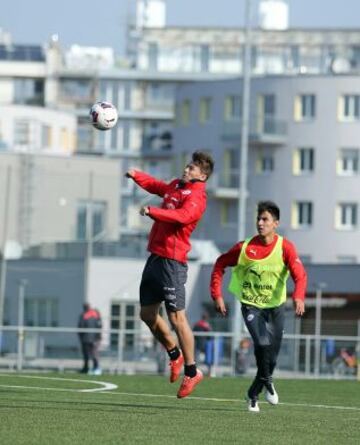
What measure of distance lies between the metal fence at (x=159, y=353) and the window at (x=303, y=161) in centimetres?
5187

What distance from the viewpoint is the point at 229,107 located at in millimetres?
95188

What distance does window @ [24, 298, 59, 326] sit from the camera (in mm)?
64438

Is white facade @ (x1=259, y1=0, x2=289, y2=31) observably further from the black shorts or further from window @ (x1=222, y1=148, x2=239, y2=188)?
the black shorts

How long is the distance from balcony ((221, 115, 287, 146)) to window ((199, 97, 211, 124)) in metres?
1.82

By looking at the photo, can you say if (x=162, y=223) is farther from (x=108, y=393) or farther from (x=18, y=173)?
(x=18, y=173)

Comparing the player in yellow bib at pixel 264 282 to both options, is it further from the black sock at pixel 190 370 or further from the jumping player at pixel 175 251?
the black sock at pixel 190 370

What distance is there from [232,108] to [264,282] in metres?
79.6

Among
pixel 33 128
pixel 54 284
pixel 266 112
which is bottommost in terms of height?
pixel 54 284

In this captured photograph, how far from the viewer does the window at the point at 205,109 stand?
96.8 meters

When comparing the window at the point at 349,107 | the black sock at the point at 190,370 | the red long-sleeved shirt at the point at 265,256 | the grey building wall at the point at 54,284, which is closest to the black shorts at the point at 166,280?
the red long-sleeved shirt at the point at 265,256

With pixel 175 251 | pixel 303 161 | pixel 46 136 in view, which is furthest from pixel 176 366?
pixel 46 136

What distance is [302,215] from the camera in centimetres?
9406

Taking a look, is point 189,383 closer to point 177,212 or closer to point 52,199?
point 177,212

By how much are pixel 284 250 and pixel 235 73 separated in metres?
113
